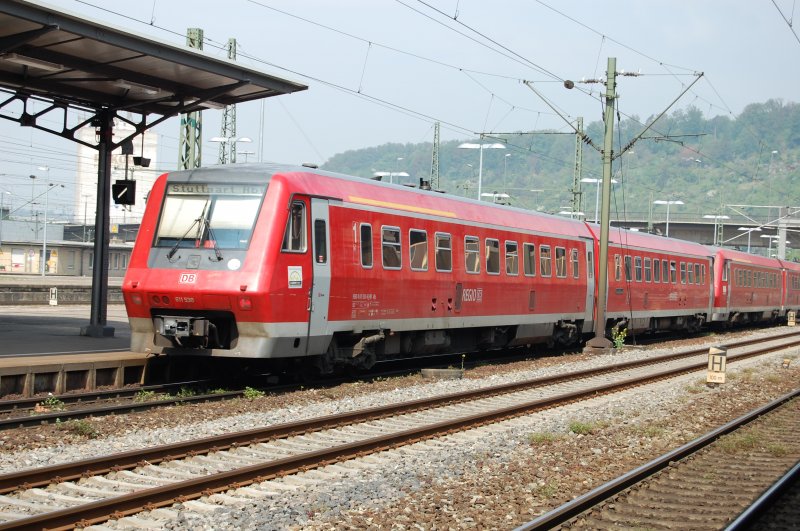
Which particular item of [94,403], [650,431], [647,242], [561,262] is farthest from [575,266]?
[94,403]

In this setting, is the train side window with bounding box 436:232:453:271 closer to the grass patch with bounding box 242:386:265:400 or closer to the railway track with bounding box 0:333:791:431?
the railway track with bounding box 0:333:791:431

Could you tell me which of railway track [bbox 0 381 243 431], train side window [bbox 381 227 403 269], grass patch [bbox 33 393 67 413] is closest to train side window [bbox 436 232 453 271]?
train side window [bbox 381 227 403 269]

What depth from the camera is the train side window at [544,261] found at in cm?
2323

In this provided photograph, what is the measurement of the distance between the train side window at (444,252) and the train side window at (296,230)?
449 centimetres

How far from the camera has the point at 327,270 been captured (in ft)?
49.4

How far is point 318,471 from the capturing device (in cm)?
952

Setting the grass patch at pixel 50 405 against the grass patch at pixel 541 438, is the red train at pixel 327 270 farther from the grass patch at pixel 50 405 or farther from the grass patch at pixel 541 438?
the grass patch at pixel 541 438

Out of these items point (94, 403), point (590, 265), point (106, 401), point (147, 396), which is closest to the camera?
point (94, 403)

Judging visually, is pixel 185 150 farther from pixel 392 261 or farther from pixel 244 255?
pixel 244 255

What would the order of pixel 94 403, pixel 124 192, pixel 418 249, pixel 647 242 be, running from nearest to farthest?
pixel 94 403 → pixel 418 249 → pixel 124 192 → pixel 647 242

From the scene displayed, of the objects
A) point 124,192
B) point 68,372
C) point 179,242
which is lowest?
point 68,372

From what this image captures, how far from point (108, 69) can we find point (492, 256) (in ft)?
28.5

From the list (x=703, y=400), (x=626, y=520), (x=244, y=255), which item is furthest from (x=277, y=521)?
(x=703, y=400)

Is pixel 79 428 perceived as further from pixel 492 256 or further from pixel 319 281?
pixel 492 256
